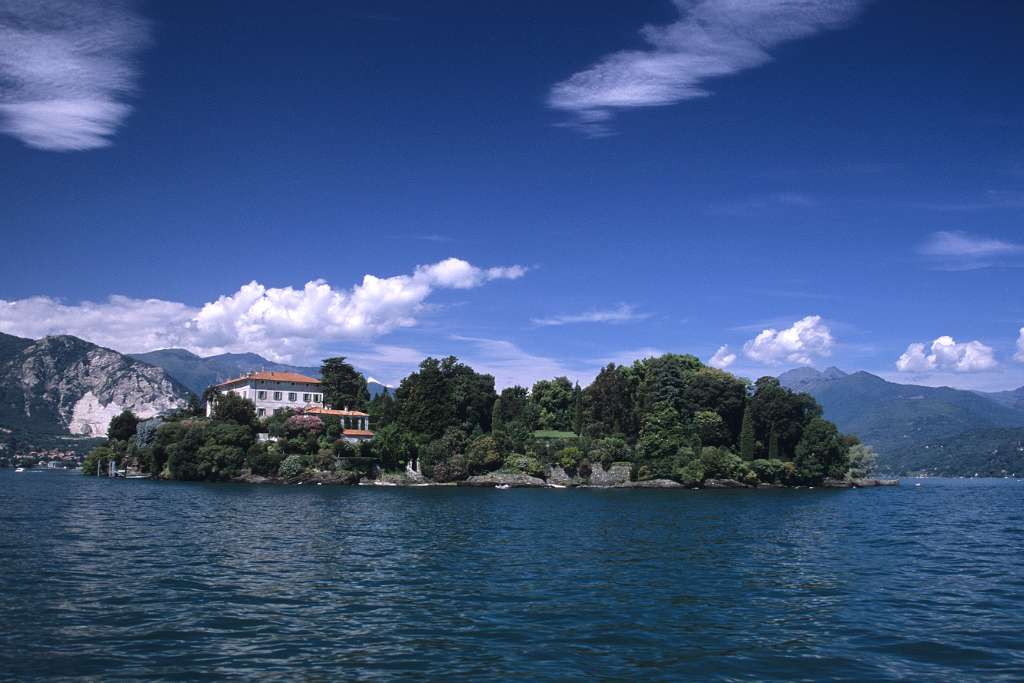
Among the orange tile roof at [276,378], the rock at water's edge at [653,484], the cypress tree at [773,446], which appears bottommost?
the rock at water's edge at [653,484]

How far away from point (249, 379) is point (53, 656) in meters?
128

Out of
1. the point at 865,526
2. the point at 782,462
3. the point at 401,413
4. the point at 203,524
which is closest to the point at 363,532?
the point at 203,524

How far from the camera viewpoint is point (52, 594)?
77.8 feet

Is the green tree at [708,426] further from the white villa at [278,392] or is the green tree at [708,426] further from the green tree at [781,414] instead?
the white villa at [278,392]

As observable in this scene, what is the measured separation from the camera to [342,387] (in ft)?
484

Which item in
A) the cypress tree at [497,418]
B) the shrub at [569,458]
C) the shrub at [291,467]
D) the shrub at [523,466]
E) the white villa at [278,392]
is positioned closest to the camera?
the shrub at [291,467]

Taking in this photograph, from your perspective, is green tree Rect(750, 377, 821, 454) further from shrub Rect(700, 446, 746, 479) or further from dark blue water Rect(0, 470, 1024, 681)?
dark blue water Rect(0, 470, 1024, 681)

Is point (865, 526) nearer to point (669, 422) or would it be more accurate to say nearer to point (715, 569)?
point (715, 569)

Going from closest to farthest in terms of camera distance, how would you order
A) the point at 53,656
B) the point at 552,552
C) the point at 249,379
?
the point at 53,656, the point at 552,552, the point at 249,379

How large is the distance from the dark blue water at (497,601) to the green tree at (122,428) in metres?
104

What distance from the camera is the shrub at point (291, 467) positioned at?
104812mm

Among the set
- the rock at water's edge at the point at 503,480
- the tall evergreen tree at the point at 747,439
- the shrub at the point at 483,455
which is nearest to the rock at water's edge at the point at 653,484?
the rock at water's edge at the point at 503,480

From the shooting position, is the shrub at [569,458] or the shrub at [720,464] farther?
the shrub at [569,458]

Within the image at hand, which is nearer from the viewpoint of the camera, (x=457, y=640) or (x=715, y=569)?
(x=457, y=640)
